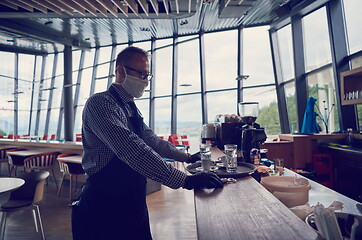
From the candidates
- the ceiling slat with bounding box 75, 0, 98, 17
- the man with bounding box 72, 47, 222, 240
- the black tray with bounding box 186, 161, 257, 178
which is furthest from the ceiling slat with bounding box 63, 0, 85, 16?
the black tray with bounding box 186, 161, 257, 178

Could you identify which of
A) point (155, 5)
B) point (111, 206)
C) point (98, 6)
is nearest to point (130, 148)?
point (111, 206)

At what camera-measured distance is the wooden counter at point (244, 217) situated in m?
0.67

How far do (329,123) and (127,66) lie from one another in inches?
193

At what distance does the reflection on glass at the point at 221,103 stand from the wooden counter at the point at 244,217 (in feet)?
20.5

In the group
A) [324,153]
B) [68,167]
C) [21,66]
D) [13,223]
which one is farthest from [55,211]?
[21,66]

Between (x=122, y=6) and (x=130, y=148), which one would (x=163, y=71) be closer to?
(x=122, y=6)

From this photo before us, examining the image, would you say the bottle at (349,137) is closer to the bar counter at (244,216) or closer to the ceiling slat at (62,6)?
the bar counter at (244,216)

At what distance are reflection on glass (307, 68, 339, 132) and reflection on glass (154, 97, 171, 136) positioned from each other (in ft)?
15.2

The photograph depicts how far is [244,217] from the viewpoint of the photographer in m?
0.79

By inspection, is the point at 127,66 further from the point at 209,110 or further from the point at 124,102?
the point at 209,110

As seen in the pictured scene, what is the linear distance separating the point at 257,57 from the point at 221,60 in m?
1.14

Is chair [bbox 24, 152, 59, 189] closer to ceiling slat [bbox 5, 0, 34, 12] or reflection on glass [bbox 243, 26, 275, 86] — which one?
ceiling slat [bbox 5, 0, 34, 12]

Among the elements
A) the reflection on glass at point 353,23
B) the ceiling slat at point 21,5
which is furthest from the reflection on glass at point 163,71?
the reflection on glass at point 353,23

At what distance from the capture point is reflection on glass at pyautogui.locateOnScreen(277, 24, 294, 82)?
20.0ft
